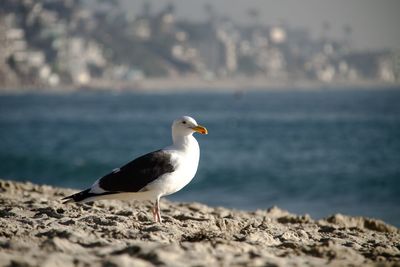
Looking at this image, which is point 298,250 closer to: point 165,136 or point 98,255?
point 98,255

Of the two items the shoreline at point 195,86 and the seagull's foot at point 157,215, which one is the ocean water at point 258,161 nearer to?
the seagull's foot at point 157,215

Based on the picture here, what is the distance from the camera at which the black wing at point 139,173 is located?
239 inches

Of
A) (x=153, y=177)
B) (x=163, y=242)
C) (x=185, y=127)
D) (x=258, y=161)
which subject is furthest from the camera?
(x=258, y=161)

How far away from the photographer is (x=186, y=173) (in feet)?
20.2

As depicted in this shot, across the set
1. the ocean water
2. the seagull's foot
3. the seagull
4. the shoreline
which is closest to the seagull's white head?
the seagull

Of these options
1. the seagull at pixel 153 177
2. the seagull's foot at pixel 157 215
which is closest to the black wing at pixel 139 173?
the seagull at pixel 153 177

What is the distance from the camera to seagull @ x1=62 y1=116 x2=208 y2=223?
607cm

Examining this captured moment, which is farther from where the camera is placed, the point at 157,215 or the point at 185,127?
the point at 185,127

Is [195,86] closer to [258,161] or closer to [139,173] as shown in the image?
[258,161]

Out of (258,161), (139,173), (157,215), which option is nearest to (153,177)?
(139,173)

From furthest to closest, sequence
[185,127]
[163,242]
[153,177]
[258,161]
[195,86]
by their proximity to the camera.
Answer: [195,86] → [258,161] → [185,127] → [153,177] → [163,242]

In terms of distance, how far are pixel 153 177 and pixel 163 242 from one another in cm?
139

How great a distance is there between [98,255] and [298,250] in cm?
134

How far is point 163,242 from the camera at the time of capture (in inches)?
186
